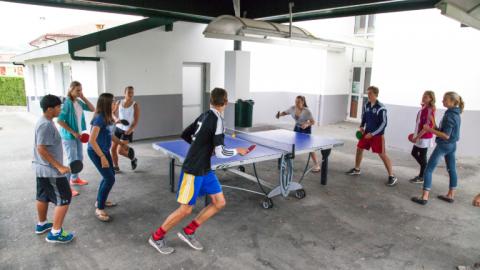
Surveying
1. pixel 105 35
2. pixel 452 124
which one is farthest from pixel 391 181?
pixel 105 35

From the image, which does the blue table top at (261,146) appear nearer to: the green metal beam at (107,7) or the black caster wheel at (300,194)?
the black caster wheel at (300,194)

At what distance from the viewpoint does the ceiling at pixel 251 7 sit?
624 centimetres

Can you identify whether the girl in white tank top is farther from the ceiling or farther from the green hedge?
the green hedge

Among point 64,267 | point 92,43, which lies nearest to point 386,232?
point 64,267

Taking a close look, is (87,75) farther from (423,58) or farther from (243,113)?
(423,58)

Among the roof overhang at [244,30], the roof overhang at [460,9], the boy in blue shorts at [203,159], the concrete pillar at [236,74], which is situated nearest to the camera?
the boy in blue shorts at [203,159]

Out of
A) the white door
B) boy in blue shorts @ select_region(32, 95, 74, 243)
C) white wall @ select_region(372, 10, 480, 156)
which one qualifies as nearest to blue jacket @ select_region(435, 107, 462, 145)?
white wall @ select_region(372, 10, 480, 156)

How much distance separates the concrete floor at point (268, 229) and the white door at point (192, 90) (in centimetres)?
472

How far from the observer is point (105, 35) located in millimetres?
8391

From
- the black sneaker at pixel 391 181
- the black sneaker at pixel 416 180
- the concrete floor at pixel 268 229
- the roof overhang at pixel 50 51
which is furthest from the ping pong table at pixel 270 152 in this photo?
the roof overhang at pixel 50 51

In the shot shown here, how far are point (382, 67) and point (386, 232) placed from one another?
620cm

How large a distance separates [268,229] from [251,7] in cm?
550

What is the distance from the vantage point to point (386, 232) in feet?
14.8

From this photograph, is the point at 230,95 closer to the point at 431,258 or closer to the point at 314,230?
the point at 314,230
